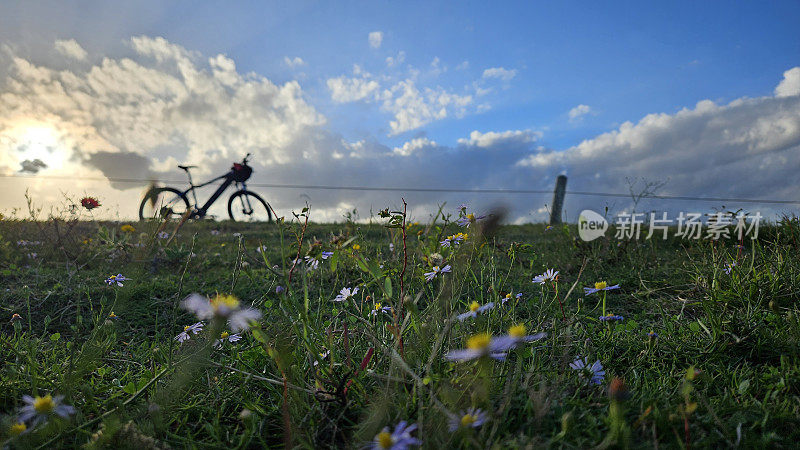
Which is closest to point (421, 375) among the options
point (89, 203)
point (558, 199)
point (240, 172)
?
point (89, 203)

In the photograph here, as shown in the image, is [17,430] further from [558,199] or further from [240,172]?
[240,172]

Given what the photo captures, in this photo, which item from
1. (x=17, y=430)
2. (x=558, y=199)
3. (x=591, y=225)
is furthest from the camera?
(x=558, y=199)

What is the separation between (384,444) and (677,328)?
1.52 meters

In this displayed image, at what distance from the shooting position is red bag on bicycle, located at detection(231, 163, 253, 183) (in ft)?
27.3

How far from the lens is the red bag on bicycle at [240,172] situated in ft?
27.3

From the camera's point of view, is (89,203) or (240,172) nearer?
(89,203)

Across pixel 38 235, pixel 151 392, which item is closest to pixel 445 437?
pixel 151 392

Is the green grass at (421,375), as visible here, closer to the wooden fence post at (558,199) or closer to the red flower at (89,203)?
the red flower at (89,203)

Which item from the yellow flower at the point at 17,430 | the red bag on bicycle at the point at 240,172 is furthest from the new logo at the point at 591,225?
the red bag on bicycle at the point at 240,172

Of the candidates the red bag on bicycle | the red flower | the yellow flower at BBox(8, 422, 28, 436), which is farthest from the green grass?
the red bag on bicycle

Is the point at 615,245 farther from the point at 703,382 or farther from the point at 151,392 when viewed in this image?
the point at 151,392

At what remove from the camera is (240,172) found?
8.36m

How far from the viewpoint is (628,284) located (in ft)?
9.40

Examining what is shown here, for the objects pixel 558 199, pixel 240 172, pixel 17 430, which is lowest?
pixel 17 430
